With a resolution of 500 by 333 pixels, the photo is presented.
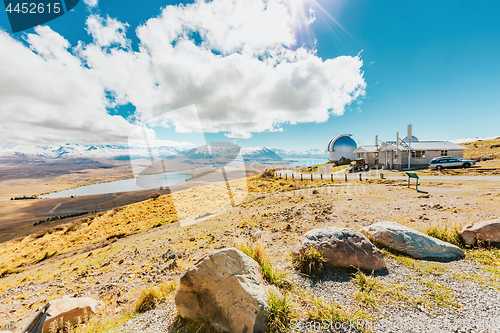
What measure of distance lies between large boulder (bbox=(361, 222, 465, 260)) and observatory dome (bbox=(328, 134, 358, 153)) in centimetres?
5319

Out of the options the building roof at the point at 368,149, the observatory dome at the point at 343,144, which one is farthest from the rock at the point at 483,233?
the observatory dome at the point at 343,144

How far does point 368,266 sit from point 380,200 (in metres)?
9.25

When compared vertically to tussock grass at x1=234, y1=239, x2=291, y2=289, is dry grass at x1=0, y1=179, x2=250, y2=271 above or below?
below

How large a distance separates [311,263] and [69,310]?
5472 mm

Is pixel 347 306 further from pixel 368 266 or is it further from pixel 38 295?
pixel 38 295

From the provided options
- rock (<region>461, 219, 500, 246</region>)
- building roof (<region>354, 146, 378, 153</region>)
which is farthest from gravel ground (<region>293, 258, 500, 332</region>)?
building roof (<region>354, 146, 378, 153</region>)

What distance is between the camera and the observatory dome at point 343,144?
175ft

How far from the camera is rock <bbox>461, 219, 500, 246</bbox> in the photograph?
5.29 meters

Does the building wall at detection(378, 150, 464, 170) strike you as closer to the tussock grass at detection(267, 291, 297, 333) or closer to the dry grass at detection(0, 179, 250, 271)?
the dry grass at detection(0, 179, 250, 271)

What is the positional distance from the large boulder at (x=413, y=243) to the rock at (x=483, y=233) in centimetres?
91

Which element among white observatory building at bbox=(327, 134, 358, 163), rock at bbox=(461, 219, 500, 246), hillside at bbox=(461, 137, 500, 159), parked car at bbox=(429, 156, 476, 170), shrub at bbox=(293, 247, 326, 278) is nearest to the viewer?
shrub at bbox=(293, 247, 326, 278)

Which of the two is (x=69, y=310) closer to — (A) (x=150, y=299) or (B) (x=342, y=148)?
(A) (x=150, y=299)

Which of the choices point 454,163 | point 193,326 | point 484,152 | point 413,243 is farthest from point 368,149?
Result: point 193,326

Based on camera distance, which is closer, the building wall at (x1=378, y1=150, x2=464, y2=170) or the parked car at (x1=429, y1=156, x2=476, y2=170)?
the parked car at (x1=429, y1=156, x2=476, y2=170)
